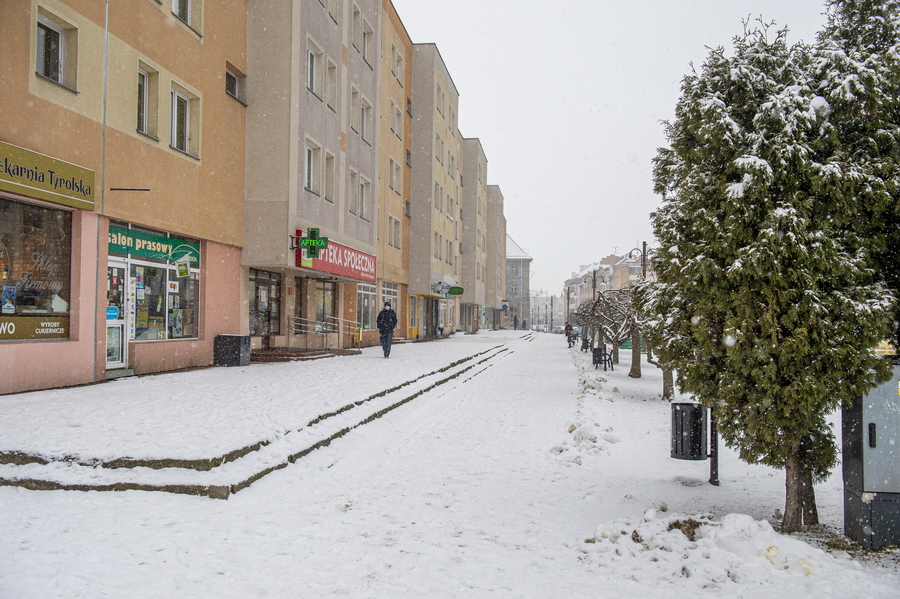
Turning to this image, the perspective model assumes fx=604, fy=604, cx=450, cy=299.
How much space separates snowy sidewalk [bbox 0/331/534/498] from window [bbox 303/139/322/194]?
8.22 meters

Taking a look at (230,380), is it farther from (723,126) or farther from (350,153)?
(350,153)

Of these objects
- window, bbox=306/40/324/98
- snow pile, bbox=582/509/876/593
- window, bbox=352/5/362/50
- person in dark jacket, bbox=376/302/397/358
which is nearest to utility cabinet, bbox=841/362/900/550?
snow pile, bbox=582/509/876/593

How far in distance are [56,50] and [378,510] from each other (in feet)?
34.2

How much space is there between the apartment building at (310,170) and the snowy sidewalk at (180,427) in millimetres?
5678

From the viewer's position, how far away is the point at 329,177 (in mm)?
20984

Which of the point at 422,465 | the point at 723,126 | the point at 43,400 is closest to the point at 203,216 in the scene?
the point at 43,400

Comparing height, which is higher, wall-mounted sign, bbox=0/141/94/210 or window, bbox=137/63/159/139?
window, bbox=137/63/159/139

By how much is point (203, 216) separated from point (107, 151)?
341 centimetres

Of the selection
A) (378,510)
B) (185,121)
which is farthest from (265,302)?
(378,510)

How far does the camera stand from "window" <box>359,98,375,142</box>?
24.8m

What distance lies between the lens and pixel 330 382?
40.0 feet

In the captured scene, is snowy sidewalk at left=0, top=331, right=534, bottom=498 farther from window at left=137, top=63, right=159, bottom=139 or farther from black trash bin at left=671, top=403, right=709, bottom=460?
window at left=137, top=63, right=159, bottom=139

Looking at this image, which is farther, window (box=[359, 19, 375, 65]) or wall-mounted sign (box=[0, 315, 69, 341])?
window (box=[359, 19, 375, 65])

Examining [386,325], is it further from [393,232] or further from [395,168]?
[395,168]
